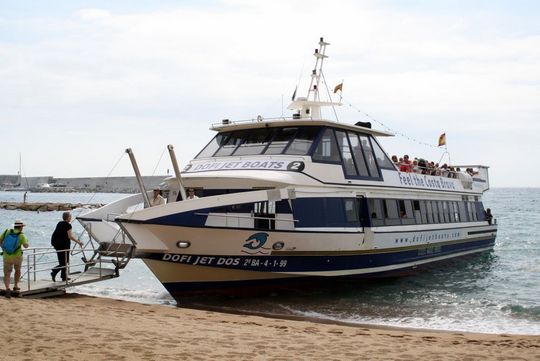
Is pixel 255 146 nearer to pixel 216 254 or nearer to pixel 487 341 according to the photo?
pixel 216 254

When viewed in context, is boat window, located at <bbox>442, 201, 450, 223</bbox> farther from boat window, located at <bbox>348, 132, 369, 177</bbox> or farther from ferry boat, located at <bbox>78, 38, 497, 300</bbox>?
boat window, located at <bbox>348, 132, 369, 177</bbox>

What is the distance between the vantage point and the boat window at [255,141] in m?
15.8

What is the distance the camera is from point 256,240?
43.1 feet

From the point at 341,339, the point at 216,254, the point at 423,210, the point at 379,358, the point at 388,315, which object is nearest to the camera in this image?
the point at 379,358

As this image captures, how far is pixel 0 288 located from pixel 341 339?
7.00 metres

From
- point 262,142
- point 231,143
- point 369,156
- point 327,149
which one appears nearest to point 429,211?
point 369,156

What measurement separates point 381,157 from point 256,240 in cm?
620

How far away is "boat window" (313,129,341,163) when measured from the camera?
49.9 feet

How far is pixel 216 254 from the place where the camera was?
507 inches

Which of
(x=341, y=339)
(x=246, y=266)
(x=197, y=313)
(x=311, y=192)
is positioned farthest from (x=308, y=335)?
(x=311, y=192)

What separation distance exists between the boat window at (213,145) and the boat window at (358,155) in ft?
11.5

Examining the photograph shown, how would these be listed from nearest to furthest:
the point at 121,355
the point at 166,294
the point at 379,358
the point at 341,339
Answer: the point at 121,355 < the point at 379,358 < the point at 341,339 < the point at 166,294

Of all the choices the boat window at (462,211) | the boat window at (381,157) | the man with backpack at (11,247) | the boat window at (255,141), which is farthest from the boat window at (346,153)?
the boat window at (462,211)

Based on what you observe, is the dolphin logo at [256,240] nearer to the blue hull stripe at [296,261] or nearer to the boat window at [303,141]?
the blue hull stripe at [296,261]
